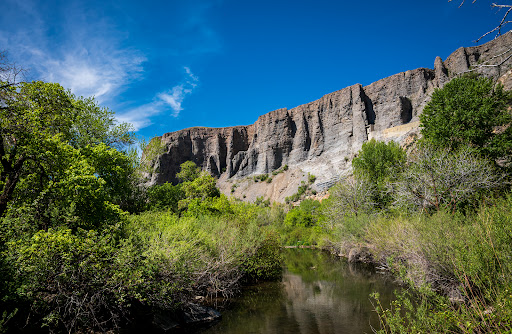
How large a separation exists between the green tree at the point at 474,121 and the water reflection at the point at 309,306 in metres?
12.2

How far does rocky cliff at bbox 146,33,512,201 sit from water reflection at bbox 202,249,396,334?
145ft

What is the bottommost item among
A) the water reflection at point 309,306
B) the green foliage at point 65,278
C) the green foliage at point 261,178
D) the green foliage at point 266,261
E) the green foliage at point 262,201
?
the water reflection at point 309,306

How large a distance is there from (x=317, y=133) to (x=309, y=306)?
239ft

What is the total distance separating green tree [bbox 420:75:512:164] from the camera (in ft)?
66.2

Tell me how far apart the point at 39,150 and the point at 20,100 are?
6.91 feet

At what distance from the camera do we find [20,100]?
9625mm

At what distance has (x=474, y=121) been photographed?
814 inches

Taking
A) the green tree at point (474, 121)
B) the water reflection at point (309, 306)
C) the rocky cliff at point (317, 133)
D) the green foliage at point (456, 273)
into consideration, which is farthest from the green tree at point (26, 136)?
the rocky cliff at point (317, 133)

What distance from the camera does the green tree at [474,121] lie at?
20.2 m

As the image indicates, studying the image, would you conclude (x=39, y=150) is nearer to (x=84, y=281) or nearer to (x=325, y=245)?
(x=84, y=281)

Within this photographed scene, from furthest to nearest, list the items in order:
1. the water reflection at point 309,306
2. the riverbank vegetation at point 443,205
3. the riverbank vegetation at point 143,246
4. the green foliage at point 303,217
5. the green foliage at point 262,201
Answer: the green foliage at point 262,201
the green foliage at point 303,217
the water reflection at point 309,306
the riverbank vegetation at point 443,205
the riverbank vegetation at point 143,246

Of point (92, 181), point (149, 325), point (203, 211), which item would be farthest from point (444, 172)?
point (92, 181)

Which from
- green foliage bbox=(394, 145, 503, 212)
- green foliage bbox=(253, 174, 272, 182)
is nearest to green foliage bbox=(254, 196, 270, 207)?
green foliage bbox=(253, 174, 272, 182)

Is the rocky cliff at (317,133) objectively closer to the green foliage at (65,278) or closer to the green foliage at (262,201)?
the green foliage at (262,201)
